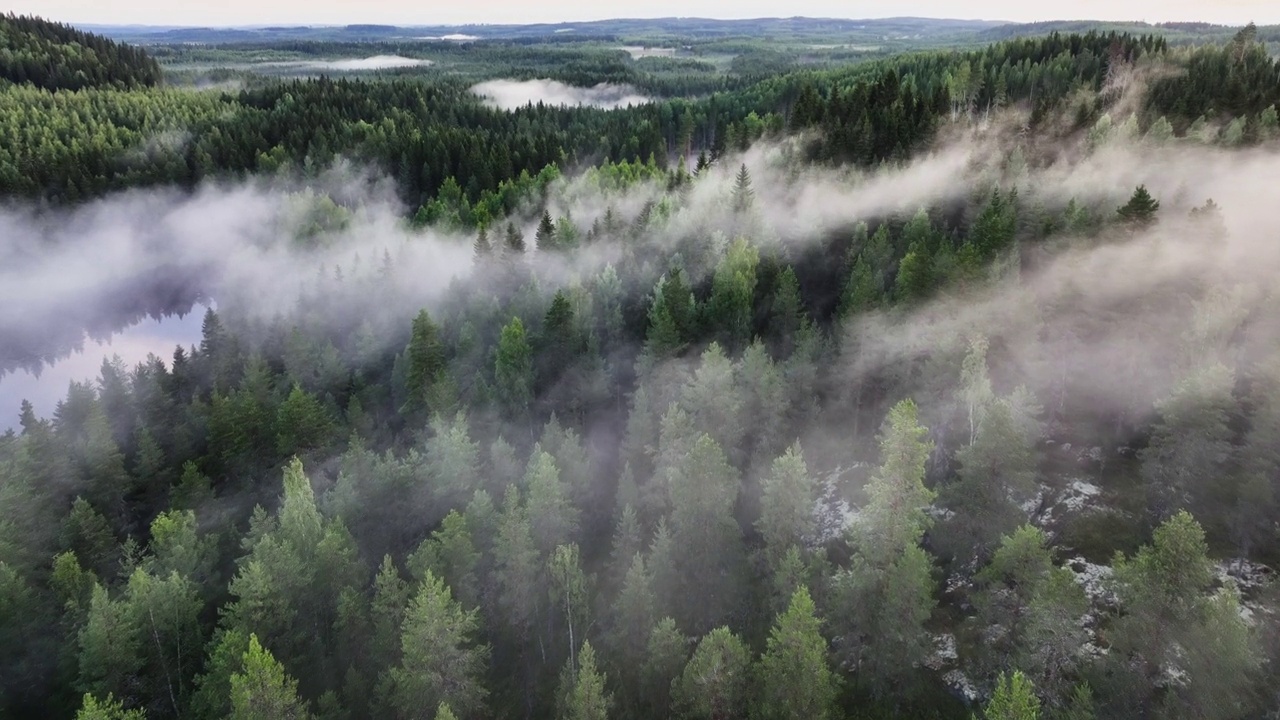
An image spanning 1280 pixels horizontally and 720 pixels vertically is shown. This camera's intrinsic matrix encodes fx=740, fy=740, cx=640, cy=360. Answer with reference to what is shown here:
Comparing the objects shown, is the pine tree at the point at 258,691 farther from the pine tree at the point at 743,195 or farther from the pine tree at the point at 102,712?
the pine tree at the point at 743,195

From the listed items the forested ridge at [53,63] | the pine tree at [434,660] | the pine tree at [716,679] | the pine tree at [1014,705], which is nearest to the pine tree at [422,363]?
the pine tree at [434,660]

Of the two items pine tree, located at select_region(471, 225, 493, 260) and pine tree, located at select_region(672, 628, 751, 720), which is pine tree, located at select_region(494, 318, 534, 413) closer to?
pine tree, located at select_region(471, 225, 493, 260)

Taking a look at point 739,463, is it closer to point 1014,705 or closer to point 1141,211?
point 1014,705

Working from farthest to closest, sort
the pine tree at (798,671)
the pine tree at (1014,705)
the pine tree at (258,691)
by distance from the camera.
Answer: the pine tree at (798,671) < the pine tree at (258,691) < the pine tree at (1014,705)

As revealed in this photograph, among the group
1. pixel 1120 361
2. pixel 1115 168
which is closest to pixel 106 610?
pixel 1120 361

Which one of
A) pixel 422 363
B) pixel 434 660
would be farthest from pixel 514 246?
pixel 434 660

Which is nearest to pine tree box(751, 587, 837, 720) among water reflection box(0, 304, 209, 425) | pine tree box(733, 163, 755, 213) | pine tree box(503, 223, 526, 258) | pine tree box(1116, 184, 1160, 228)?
pine tree box(1116, 184, 1160, 228)

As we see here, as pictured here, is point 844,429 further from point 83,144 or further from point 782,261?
point 83,144
